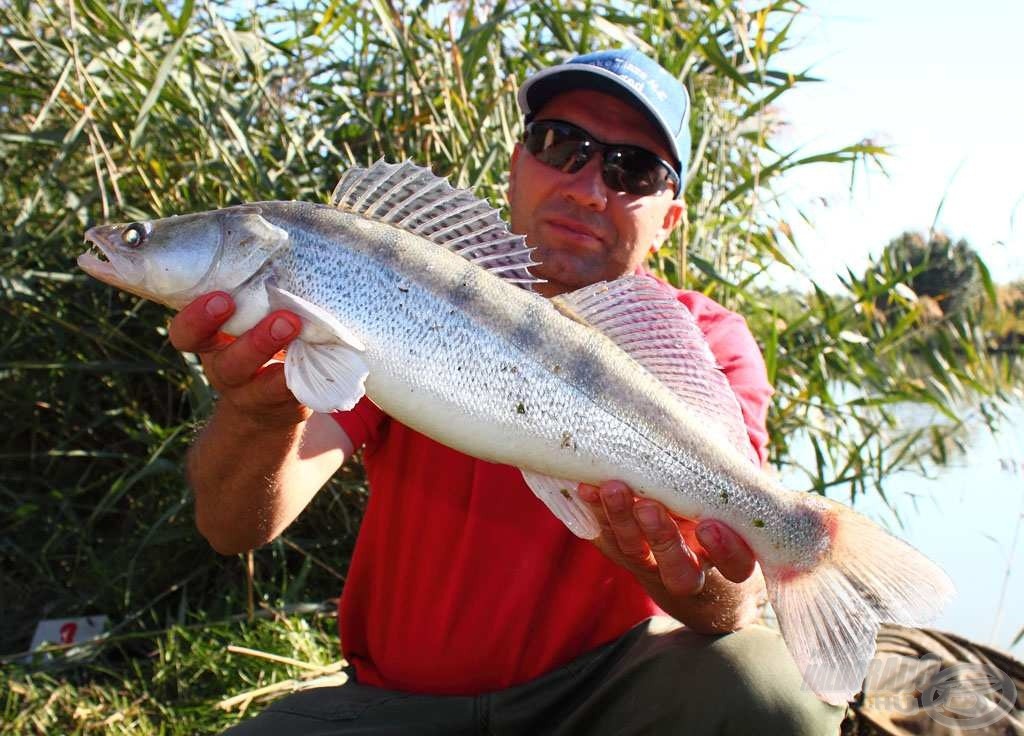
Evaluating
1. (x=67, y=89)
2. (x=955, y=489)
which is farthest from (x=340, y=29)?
(x=955, y=489)

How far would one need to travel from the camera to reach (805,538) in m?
1.73

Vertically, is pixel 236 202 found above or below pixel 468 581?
above

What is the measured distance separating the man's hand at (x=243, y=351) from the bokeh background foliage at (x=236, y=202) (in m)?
1.37

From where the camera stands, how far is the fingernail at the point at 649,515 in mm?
1767

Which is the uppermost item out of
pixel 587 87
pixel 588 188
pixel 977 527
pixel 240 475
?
pixel 587 87

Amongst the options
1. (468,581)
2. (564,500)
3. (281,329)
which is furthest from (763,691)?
(281,329)

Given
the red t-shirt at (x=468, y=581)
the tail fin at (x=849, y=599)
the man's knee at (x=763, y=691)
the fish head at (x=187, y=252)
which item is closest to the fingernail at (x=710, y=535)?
the tail fin at (x=849, y=599)

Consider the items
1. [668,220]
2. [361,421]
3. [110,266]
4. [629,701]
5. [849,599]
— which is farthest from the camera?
[668,220]

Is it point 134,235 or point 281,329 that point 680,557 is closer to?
point 281,329

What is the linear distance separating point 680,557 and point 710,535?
0.14 m

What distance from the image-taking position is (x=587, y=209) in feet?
8.55

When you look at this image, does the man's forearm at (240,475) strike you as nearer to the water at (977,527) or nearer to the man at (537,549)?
the man at (537,549)

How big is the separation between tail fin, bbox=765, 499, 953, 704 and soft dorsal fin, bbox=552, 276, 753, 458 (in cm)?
27

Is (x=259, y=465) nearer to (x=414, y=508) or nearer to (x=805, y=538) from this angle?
(x=414, y=508)
